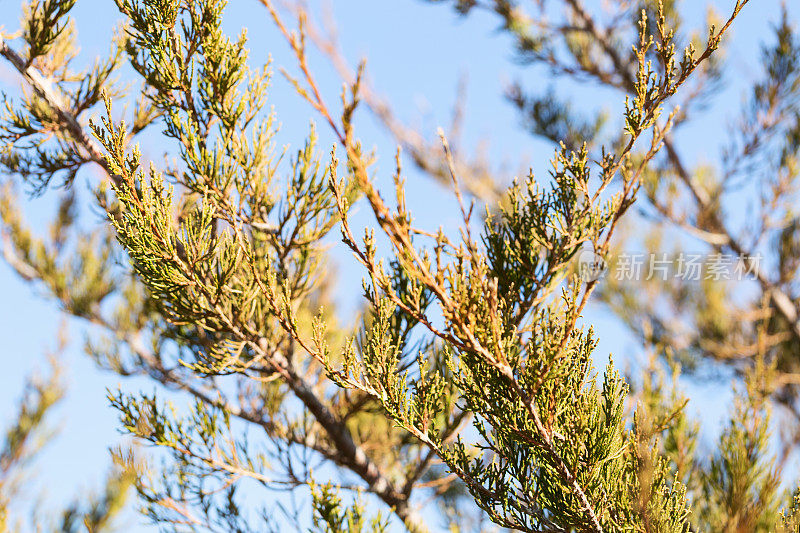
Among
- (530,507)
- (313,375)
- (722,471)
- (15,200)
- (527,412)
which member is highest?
(15,200)

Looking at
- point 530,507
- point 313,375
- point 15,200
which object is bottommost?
point 530,507

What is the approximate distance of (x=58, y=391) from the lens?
16.0 feet

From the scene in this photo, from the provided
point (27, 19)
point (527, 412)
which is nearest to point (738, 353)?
point (527, 412)

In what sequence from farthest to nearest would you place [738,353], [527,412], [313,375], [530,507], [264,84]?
[738,353]
[313,375]
[264,84]
[530,507]
[527,412]

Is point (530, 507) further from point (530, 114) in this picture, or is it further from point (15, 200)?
point (15, 200)

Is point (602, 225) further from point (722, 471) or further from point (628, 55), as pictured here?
point (628, 55)

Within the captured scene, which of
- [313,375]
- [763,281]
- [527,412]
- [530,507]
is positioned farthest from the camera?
[763,281]

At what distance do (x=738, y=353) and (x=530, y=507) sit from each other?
377 centimetres

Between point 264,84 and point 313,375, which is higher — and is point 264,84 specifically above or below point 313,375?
above

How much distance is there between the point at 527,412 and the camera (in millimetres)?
1482

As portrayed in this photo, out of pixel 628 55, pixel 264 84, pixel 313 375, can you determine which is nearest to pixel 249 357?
pixel 313 375

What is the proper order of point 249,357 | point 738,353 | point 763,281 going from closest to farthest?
point 249,357, point 763,281, point 738,353

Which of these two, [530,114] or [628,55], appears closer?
[628,55]

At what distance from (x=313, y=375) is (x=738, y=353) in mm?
3583
